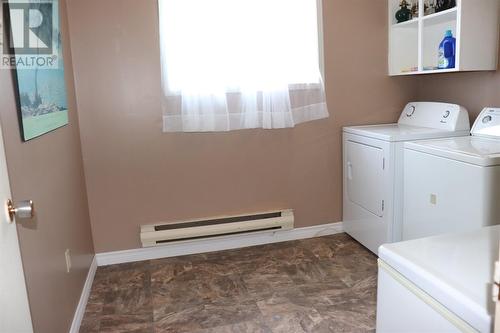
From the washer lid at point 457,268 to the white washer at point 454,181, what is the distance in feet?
2.73

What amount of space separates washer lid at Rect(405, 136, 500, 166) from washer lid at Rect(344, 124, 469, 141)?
0.08 metres

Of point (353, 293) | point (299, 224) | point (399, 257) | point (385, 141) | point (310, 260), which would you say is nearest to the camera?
point (399, 257)

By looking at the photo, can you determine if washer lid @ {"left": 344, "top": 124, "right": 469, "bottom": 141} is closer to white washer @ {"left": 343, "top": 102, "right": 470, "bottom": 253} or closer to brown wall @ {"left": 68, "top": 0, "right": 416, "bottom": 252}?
white washer @ {"left": 343, "top": 102, "right": 470, "bottom": 253}

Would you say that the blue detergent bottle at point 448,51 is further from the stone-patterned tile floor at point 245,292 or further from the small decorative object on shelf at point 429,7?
the stone-patterned tile floor at point 245,292

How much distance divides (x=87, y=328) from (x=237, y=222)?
126 cm

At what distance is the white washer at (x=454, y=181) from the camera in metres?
2.05

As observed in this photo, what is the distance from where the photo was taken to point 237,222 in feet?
10.1

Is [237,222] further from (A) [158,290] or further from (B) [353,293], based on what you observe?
(B) [353,293]

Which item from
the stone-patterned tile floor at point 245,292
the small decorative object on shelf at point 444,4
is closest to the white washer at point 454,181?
the stone-patterned tile floor at point 245,292

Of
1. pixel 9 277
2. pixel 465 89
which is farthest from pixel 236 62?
pixel 9 277

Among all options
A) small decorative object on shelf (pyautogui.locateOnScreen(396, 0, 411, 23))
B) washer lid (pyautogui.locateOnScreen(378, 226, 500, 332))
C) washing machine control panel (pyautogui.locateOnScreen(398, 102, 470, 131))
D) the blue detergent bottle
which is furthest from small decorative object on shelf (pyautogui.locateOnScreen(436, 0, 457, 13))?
washer lid (pyautogui.locateOnScreen(378, 226, 500, 332))

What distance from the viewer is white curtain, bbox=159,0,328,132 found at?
2.70 meters

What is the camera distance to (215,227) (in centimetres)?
303

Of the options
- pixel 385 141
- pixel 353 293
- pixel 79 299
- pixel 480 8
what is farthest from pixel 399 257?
pixel 480 8
